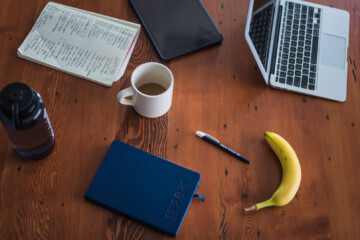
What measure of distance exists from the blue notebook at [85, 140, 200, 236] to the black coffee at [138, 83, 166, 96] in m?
0.15

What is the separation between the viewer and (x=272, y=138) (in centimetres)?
94

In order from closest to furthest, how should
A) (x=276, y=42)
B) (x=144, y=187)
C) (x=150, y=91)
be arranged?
(x=144, y=187)
(x=150, y=91)
(x=276, y=42)

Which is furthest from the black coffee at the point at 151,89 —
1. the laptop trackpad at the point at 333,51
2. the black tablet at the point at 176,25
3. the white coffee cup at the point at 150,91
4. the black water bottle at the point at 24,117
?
the laptop trackpad at the point at 333,51

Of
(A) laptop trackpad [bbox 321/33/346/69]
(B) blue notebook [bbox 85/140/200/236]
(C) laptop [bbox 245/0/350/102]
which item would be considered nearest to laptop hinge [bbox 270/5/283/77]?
(C) laptop [bbox 245/0/350/102]

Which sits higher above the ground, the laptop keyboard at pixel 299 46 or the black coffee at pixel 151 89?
A: the laptop keyboard at pixel 299 46

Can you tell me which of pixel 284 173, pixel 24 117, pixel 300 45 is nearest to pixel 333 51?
pixel 300 45

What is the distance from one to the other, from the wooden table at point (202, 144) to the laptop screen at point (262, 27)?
4 centimetres

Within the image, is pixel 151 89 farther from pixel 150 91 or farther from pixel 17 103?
pixel 17 103

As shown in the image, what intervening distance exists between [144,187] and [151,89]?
0.25 metres

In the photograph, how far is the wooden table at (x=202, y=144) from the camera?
845mm

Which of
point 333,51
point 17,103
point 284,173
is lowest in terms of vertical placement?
point 284,173

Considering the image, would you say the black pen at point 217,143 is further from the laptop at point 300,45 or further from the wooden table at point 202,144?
the laptop at point 300,45

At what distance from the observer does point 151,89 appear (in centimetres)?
96

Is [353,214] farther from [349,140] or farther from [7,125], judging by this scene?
[7,125]
